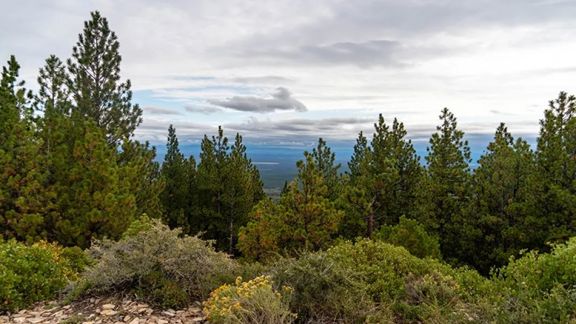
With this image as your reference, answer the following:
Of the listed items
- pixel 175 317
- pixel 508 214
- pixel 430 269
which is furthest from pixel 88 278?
pixel 508 214

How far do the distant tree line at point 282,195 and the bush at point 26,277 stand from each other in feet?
17.5

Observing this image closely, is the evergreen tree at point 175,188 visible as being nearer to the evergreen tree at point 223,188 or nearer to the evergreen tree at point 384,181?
the evergreen tree at point 223,188

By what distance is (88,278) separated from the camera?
7.41m

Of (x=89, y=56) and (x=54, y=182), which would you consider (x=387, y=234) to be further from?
(x=89, y=56)

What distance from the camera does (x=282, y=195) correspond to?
21672mm

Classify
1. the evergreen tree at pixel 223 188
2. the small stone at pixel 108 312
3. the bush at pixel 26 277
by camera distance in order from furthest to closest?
1. the evergreen tree at pixel 223 188
2. the bush at pixel 26 277
3. the small stone at pixel 108 312

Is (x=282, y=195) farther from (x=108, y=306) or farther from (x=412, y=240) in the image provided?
(x=108, y=306)

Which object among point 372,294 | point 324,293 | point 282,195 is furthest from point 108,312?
point 282,195

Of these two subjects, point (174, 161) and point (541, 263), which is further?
point (174, 161)

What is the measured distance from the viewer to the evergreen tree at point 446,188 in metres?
23.8

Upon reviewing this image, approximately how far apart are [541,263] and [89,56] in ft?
69.3

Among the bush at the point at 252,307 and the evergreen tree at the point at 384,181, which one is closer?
the bush at the point at 252,307

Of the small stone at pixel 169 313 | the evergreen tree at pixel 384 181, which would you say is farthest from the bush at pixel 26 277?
the evergreen tree at pixel 384 181

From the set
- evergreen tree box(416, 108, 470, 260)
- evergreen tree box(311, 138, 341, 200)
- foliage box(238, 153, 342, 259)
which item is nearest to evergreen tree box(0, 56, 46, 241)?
foliage box(238, 153, 342, 259)
